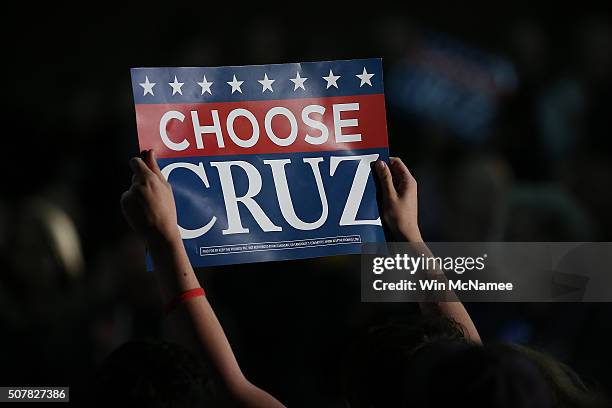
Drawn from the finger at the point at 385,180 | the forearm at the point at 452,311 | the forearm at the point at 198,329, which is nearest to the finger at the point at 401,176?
the finger at the point at 385,180

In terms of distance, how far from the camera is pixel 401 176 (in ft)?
6.78

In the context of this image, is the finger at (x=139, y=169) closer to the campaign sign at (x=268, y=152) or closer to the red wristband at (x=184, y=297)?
the campaign sign at (x=268, y=152)

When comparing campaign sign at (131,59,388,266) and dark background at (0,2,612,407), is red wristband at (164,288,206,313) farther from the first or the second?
dark background at (0,2,612,407)

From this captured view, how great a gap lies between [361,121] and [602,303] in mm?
1199

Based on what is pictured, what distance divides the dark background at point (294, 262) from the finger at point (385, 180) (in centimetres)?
25

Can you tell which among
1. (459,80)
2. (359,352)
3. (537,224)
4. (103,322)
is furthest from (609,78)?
(359,352)

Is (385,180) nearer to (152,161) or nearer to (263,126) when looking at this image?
(263,126)

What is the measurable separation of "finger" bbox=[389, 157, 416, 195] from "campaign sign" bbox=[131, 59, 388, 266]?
3 centimetres

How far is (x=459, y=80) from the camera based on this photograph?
192 inches

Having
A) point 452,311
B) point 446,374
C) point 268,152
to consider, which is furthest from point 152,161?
point 446,374

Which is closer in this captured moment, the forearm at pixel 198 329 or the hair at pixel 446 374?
the hair at pixel 446 374

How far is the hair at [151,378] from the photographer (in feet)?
5.65

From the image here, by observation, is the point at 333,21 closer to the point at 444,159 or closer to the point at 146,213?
the point at 444,159

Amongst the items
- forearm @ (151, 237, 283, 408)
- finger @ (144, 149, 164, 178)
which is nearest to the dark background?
forearm @ (151, 237, 283, 408)
